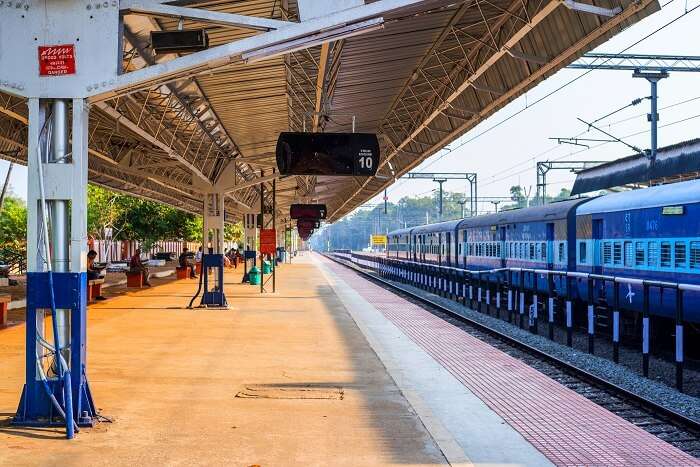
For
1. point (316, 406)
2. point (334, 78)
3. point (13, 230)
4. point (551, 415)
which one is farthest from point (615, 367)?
point (13, 230)

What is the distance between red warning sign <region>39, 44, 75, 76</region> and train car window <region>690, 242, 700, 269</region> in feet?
31.0

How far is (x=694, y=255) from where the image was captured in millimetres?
12930

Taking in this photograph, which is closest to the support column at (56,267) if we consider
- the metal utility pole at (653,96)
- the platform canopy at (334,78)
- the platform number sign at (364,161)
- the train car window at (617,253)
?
the platform canopy at (334,78)

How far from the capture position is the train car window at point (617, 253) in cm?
1619

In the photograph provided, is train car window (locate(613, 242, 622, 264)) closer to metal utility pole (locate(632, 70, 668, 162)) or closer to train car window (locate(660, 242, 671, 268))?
train car window (locate(660, 242, 671, 268))

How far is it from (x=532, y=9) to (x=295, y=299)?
14288mm

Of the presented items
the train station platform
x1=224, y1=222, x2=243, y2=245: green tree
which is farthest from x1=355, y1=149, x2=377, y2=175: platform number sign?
x1=224, y1=222, x2=243, y2=245: green tree

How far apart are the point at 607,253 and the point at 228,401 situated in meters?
10.4

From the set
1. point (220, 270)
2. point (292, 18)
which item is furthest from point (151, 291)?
point (292, 18)

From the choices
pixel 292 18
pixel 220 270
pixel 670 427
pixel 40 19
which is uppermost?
pixel 292 18

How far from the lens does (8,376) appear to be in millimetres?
10180

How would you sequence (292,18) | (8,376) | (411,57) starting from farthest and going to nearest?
(411,57) → (292,18) → (8,376)

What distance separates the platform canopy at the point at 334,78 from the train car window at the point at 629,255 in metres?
3.50

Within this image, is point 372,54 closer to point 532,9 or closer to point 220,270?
point 532,9
